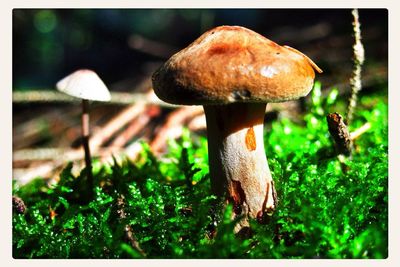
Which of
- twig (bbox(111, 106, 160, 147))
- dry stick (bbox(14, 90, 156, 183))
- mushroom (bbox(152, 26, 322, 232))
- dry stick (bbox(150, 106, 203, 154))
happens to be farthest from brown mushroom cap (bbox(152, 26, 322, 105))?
twig (bbox(111, 106, 160, 147))

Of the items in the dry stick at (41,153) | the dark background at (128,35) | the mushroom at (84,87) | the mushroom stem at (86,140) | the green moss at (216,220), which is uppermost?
the dark background at (128,35)

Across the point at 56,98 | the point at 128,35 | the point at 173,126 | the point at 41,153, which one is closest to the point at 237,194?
the point at 173,126

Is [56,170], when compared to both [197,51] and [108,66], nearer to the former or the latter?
[197,51]

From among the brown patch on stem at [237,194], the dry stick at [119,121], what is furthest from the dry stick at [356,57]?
the dry stick at [119,121]

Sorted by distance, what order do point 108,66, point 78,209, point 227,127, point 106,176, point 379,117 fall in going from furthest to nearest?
point 108,66 → point 379,117 → point 106,176 → point 78,209 → point 227,127

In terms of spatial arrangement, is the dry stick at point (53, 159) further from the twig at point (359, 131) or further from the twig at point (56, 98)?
the twig at point (359, 131)

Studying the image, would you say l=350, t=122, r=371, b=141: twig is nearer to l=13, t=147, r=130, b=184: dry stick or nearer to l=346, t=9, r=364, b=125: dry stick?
l=346, t=9, r=364, b=125: dry stick

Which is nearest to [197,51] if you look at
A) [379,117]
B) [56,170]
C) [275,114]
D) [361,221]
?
[361,221]
